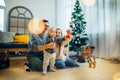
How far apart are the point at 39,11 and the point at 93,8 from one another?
1.78 metres

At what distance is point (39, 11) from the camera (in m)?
5.36

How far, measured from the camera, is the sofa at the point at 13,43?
341 centimetres

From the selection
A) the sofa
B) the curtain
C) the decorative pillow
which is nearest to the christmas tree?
the curtain

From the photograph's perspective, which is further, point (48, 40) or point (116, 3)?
point (116, 3)

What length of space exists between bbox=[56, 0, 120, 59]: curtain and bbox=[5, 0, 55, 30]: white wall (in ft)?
4.04

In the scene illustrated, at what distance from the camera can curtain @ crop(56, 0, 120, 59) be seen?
374 centimetres

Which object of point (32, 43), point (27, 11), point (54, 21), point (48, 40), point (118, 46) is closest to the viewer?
point (48, 40)

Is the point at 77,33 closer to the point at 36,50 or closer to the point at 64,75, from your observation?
the point at 36,50

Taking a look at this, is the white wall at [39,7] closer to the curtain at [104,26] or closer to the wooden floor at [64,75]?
the curtain at [104,26]

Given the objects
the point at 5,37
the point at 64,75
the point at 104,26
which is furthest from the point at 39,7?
the point at 64,75

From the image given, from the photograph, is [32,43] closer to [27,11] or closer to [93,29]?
[93,29]

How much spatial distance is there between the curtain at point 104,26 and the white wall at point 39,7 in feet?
4.04

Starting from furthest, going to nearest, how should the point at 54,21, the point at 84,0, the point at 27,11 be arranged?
the point at 54,21 → the point at 27,11 → the point at 84,0

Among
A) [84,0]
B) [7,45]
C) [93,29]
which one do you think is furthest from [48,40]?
[84,0]
